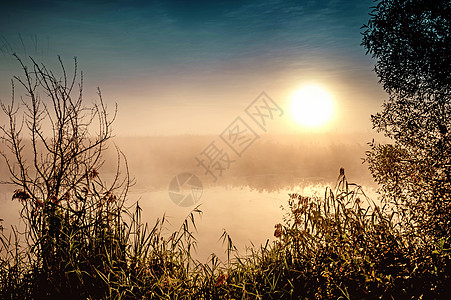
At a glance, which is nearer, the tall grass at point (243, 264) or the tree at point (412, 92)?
the tall grass at point (243, 264)

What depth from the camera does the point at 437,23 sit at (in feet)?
29.8

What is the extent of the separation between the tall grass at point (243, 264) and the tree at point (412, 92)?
14.9ft

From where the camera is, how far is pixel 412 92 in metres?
10.4

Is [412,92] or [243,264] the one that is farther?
[412,92]

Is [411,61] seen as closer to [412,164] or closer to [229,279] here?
[412,164]

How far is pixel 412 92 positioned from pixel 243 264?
806 centimetres

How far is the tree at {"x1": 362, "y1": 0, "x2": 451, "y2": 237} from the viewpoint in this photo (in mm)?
8945

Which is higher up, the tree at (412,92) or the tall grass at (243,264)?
the tree at (412,92)

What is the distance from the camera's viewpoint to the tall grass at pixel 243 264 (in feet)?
13.6

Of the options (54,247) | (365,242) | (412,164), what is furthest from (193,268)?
(412,164)

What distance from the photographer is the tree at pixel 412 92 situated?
29.3 feet

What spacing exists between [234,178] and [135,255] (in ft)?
224

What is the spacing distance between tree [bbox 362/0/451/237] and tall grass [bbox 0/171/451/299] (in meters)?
4.55

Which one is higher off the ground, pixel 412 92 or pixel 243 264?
pixel 412 92
